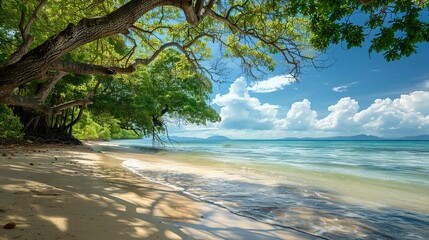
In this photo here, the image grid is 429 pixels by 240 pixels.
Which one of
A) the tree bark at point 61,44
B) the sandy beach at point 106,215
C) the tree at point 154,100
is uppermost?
the tree at point 154,100

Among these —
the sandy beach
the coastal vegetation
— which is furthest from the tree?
the sandy beach

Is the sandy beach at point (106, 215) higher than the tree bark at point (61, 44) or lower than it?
lower

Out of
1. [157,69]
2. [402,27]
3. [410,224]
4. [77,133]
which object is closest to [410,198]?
[410,224]

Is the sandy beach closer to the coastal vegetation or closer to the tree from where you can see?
the coastal vegetation

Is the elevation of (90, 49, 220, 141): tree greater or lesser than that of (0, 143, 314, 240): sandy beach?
greater

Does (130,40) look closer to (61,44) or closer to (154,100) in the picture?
(61,44)

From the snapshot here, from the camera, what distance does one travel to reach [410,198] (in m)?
6.73

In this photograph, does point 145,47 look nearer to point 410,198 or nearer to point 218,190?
point 218,190

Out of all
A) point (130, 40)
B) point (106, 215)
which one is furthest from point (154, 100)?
point (106, 215)

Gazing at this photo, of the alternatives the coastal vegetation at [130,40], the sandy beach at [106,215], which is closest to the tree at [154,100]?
the coastal vegetation at [130,40]

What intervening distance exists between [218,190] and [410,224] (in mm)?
3413

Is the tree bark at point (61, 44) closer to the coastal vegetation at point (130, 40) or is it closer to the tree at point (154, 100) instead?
the coastal vegetation at point (130, 40)

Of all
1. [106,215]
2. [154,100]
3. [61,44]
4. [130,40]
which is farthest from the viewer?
[154,100]

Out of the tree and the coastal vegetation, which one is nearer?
the coastal vegetation
